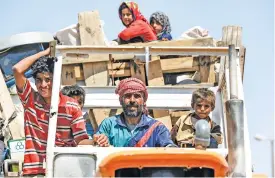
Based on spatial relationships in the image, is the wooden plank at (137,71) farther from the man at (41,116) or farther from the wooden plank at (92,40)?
the man at (41,116)

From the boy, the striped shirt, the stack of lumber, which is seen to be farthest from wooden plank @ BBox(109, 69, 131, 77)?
the striped shirt

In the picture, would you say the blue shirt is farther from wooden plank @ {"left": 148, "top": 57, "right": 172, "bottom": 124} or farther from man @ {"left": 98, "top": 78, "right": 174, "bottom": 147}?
wooden plank @ {"left": 148, "top": 57, "right": 172, "bottom": 124}

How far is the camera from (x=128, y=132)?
4.89 meters

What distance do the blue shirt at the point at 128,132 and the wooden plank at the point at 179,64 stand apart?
1427 mm

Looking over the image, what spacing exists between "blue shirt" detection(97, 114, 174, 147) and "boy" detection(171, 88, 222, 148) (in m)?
0.60

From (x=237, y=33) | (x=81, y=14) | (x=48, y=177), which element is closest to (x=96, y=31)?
(x=81, y=14)

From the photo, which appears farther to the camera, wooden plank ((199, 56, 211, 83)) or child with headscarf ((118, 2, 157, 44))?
child with headscarf ((118, 2, 157, 44))

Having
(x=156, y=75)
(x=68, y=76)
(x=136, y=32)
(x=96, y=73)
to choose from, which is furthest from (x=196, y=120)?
(x=136, y=32)

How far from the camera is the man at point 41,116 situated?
4859 millimetres

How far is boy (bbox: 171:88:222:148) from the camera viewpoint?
543cm

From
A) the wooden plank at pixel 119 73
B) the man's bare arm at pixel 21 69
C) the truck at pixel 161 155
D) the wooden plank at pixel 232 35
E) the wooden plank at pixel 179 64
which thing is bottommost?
the truck at pixel 161 155

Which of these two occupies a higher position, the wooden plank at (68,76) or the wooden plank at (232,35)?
the wooden plank at (232,35)

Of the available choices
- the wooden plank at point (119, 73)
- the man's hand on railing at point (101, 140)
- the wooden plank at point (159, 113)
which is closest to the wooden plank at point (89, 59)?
the wooden plank at point (119, 73)

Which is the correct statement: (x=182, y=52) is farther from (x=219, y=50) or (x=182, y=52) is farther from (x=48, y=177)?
(x=48, y=177)
